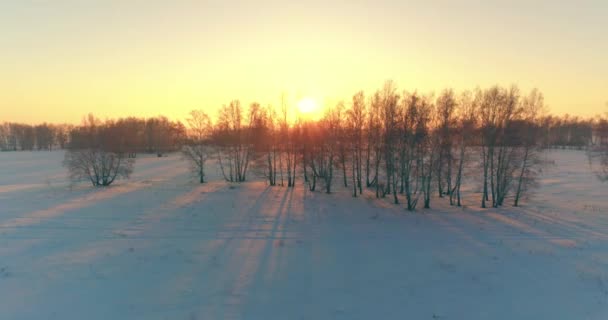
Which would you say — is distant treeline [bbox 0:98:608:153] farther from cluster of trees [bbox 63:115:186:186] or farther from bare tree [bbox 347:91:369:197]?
bare tree [bbox 347:91:369:197]

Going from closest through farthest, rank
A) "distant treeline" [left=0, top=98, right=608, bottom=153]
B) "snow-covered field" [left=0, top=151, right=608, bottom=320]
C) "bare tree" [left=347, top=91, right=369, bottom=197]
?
"snow-covered field" [left=0, top=151, right=608, bottom=320] → "bare tree" [left=347, top=91, right=369, bottom=197] → "distant treeline" [left=0, top=98, right=608, bottom=153]

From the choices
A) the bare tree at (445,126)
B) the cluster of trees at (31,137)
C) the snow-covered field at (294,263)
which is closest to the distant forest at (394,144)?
the bare tree at (445,126)

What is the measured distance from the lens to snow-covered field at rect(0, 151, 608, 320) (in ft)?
27.4

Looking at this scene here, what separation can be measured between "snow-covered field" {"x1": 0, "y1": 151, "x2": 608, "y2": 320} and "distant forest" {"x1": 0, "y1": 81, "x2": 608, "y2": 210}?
5.32 m

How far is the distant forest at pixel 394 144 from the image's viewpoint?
23000mm

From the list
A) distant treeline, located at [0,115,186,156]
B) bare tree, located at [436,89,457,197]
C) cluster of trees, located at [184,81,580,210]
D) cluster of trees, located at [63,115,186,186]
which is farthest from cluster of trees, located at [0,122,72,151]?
bare tree, located at [436,89,457,197]

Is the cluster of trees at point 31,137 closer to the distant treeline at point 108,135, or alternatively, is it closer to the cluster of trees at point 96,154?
the distant treeline at point 108,135

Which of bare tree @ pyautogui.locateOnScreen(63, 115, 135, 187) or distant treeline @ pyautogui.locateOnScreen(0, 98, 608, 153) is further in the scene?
distant treeline @ pyautogui.locateOnScreen(0, 98, 608, 153)

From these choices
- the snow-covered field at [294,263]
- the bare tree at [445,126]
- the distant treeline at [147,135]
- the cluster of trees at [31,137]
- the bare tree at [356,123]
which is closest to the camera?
the snow-covered field at [294,263]

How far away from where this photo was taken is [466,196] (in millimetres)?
30344

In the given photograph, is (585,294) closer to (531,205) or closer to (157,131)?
(531,205)

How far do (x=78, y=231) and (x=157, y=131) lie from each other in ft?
290

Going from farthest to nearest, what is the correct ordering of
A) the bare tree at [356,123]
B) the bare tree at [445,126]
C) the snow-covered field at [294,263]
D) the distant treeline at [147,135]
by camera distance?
1. the distant treeline at [147,135]
2. the bare tree at [356,123]
3. the bare tree at [445,126]
4. the snow-covered field at [294,263]

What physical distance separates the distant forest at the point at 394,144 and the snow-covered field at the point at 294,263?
5.32 metres
